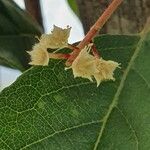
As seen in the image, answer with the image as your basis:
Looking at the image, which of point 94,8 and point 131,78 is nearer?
point 131,78

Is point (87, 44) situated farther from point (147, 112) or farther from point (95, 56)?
point (147, 112)

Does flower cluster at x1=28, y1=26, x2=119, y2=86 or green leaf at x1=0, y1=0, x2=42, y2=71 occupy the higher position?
flower cluster at x1=28, y1=26, x2=119, y2=86

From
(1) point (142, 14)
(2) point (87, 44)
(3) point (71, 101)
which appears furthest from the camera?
(1) point (142, 14)

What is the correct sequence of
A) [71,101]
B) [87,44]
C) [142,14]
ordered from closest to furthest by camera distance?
[87,44] → [71,101] → [142,14]

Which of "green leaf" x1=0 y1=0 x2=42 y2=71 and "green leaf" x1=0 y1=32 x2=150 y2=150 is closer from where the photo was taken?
"green leaf" x1=0 y1=32 x2=150 y2=150

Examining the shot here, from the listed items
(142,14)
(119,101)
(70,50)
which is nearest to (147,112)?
(119,101)

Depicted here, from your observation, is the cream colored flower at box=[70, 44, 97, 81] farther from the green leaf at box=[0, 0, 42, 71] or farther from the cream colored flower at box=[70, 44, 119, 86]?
the green leaf at box=[0, 0, 42, 71]

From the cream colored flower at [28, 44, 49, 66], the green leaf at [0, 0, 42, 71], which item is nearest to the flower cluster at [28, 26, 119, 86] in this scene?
the cream colored flower at [28, 44, 49, 66]

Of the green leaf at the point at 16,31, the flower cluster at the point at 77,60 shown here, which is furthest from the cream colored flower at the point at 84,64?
the green leaf at the point at 16,31
